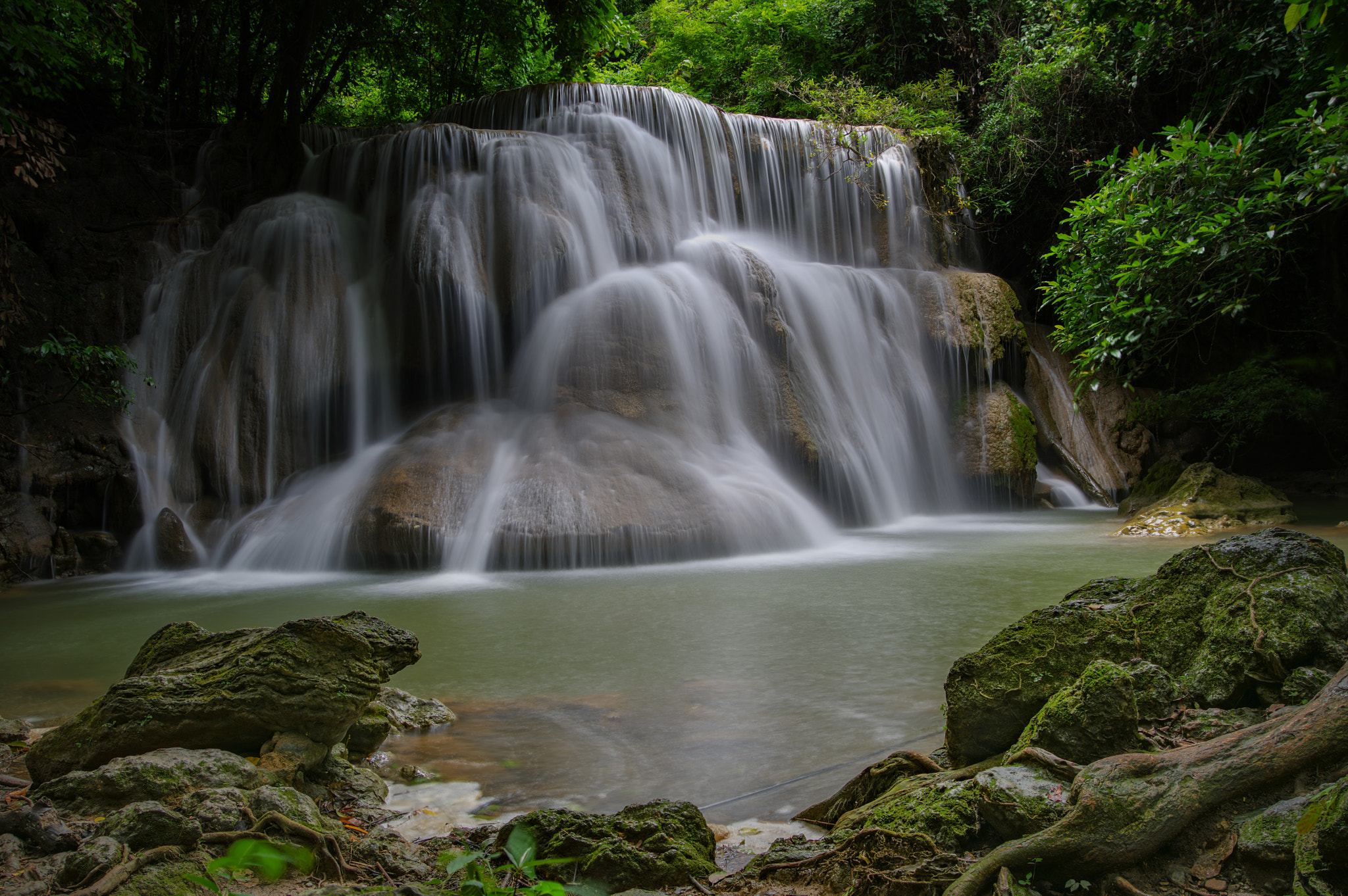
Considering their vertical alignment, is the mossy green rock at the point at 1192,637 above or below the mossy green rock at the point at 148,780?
above

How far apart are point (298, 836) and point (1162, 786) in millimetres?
2141

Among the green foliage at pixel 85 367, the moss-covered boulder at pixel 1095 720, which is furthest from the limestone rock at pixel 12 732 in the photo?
the green foliage at pixel 85 367

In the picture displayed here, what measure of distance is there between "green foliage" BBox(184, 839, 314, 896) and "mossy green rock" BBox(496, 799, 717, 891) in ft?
1.81

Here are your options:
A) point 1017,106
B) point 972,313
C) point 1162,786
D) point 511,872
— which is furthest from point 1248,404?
point 511,872

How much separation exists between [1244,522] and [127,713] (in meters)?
10.2

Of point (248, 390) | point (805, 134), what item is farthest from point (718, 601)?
point (805, 134)

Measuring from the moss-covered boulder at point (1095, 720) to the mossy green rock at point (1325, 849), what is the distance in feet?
1.80

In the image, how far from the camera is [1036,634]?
267cm

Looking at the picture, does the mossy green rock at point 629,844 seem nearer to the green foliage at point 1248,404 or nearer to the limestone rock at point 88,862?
the limestone rock at point 88,862

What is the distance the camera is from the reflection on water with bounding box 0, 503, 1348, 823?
3.20 metres

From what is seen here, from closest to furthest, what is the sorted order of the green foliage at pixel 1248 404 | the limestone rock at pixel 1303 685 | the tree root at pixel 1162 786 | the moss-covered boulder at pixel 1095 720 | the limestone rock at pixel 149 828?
the tree root at pixel 1162 786 → the limestone rock at pixel 149 828 → the moss-covered boulder at pixel 1095 720 → the limestone rock at pixel 1303 685 → the green foliage at pixel 1248 404

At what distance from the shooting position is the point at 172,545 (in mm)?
9039

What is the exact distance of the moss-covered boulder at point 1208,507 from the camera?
9.02 meters

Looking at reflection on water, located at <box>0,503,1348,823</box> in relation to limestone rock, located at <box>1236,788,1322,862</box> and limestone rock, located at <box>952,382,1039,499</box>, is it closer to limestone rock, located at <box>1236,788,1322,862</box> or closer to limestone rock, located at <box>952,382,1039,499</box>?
limestone rock, located at <box>1236,788,1322,862</box>
